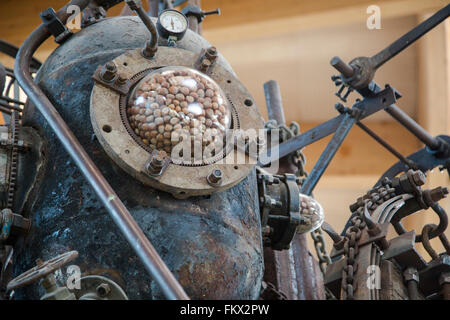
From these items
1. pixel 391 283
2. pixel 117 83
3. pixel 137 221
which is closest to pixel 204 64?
pixel 117 83

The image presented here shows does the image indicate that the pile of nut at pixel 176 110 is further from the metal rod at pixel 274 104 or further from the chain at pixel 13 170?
the metal rod at pixel 274 104

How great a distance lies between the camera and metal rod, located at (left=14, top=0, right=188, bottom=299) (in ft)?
4.15

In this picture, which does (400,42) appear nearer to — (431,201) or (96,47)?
(431,201)

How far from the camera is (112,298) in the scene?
1.41 metres

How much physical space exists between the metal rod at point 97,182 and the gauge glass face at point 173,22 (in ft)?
0.94

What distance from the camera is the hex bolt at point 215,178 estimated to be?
1.51 m

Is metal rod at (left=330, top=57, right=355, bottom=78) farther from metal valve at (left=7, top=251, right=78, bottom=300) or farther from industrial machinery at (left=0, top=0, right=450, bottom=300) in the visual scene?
metal valve at (left=7, top=251, right=78, bottom=300)

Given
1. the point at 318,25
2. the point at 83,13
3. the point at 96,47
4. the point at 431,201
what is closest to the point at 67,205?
the point at 96,47

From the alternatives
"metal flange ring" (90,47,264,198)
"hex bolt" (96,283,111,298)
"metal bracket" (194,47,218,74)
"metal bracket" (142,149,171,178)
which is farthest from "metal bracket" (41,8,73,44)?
"hex bolt" (96,283,111,298)

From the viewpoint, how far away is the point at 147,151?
1.52m

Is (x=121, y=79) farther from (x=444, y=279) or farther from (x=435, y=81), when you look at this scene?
(x=435, y=81)

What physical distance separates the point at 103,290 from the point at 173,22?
2.37ft

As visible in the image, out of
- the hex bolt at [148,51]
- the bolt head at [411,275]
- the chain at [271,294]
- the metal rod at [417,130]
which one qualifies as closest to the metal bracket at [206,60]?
the hex bolt at [148,51]

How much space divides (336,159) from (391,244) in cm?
376
